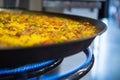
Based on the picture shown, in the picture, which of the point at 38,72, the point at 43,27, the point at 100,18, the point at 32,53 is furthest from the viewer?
the point at 100,18

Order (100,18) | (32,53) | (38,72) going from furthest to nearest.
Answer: (100,18) → (38,72) → (32,53)

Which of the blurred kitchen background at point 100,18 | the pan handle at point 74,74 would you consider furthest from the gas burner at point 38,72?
the blurred kitchen background at point 100,18

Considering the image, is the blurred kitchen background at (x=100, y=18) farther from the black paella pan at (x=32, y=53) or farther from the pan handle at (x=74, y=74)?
the black paella pan at (x=32, y=53)

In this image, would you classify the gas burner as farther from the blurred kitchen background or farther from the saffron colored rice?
the blurred kitchen background

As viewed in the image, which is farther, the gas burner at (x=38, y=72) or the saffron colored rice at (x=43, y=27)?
the saffron colored rice at (x=43, y=27)

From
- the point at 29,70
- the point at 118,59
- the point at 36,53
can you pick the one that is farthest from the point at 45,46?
the point at 118,59

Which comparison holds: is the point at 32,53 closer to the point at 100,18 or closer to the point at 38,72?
the point at 38,72

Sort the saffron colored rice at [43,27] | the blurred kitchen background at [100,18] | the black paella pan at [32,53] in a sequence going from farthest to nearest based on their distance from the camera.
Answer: the blurred kitchen background at [100,18] → the saffron colored rice at [43,27] → the black paella pan at [32,53]

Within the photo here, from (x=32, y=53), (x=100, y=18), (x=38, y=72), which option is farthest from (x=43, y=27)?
(x=100, y=18)
